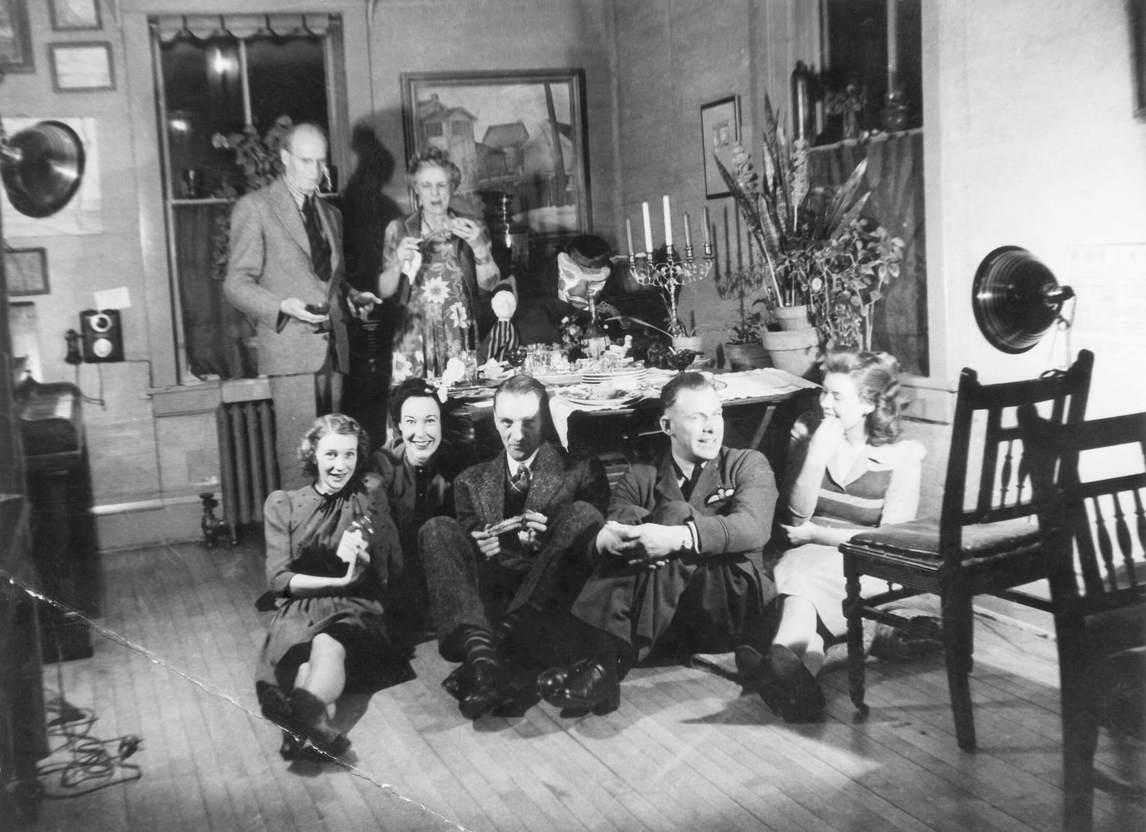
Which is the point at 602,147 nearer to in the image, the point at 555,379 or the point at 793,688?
the point at 555,379

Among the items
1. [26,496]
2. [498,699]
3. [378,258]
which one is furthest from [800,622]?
[26,496]

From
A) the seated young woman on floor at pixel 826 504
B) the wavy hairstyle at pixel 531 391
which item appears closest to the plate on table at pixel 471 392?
the wavy hairstyle at pixel 531 391

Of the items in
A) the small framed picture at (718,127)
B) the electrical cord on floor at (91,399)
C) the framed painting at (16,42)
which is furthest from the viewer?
the small framed picture at (718,127)

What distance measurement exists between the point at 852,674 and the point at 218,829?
4.26 ft

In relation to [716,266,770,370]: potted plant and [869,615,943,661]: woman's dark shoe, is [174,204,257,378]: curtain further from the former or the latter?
[869,615,943,661]: woman's dark shoe

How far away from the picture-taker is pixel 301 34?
1.87 metres

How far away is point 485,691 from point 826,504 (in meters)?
0.85

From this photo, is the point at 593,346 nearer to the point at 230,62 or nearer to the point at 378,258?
the point at 378,258

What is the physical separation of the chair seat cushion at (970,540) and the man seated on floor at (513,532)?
0.60 m

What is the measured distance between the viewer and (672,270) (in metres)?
2.46

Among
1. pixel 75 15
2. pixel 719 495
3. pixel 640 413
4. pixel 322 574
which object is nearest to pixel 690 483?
pixel 719 495

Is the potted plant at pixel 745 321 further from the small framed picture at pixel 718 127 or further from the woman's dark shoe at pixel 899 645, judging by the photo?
the woman's dark shoe at pixel 899 645

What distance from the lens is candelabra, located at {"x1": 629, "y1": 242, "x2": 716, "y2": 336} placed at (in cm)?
233

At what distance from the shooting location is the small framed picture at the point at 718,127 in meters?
2.13
